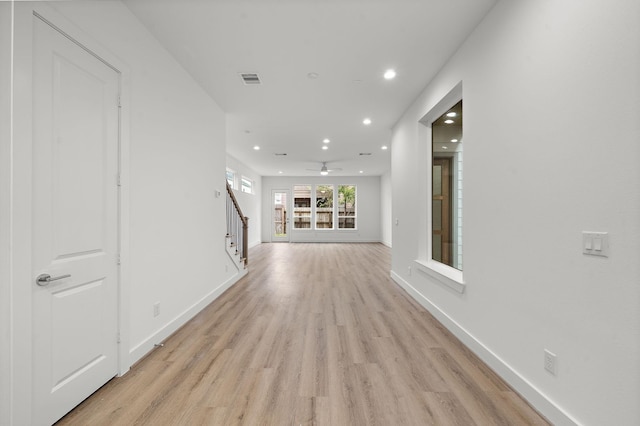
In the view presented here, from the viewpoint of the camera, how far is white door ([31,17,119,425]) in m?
1.61

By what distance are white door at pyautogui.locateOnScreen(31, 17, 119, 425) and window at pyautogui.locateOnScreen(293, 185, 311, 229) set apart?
396 inches

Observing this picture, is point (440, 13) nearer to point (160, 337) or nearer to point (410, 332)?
point (410, 332)

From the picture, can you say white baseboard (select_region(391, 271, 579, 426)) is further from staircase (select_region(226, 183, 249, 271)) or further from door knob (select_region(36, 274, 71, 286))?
staircase (select_region(226, 183, 249, 271))

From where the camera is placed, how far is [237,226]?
595 cm

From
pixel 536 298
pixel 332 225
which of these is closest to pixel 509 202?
pixel 536 298

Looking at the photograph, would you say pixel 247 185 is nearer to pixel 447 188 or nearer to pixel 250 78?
pixel 250 78

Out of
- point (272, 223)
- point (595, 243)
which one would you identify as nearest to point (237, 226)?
point (595, 243)

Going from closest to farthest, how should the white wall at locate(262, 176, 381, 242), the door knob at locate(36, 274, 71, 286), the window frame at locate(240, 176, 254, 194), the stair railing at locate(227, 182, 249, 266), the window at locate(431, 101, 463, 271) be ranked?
→ the door knob at locate(36, 274, 71, 286)
the window at locate(431, 101, 463, 271)
the stair railing at locate(227, 182, 249, 266)
the window frame at locate(240, 176, 254, 194)
the white wall at locate(262, 176, 381, 242)

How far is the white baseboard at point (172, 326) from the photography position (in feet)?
7.96

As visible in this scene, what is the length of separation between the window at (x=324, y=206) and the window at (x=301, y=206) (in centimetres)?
39

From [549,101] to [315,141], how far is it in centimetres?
514

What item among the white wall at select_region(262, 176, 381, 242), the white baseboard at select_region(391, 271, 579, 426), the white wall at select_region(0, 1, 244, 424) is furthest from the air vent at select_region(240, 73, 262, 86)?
the white wall at select_region(262, 176, 381, 242)

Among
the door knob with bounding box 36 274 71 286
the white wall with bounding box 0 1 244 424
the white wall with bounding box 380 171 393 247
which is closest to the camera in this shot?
the white wall with bounding box 0 1 244 424

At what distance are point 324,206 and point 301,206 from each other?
3.25ft
